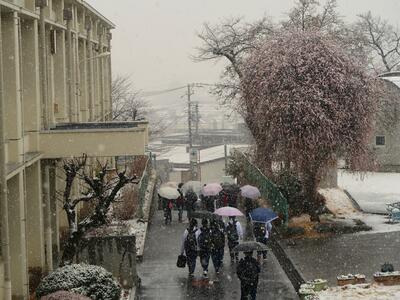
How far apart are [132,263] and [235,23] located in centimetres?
2703

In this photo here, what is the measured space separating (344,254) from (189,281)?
187 inches

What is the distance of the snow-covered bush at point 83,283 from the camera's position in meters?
13.6

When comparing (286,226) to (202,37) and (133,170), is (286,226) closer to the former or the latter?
(133,170)

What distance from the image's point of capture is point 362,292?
15023 millimetres

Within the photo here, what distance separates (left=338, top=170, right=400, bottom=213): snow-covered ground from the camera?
26859mm

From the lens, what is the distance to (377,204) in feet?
88.2

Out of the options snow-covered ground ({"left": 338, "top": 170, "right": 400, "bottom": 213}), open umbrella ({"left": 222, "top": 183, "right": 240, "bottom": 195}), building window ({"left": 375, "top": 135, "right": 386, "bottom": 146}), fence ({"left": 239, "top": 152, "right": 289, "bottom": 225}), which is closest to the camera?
fence ({"left": 239, "top": 152, "right": 289, "bottom": 225})

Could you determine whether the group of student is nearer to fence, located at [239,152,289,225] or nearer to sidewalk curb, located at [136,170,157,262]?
sidewalk curb, located at [136,170,157,262]

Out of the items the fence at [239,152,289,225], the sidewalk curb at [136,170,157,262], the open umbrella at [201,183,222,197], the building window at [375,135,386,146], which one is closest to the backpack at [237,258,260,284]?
the sidewalk curb at [136,170,157,262]

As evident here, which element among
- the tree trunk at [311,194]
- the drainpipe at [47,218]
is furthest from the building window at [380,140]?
the drainpipe at [47,218]

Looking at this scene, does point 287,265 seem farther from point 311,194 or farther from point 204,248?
point 311,194

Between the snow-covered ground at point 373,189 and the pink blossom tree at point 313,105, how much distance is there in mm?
3854

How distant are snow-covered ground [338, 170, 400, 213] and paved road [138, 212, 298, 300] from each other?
8.23 meters

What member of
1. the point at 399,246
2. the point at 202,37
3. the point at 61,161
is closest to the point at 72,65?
the point at 61,161
